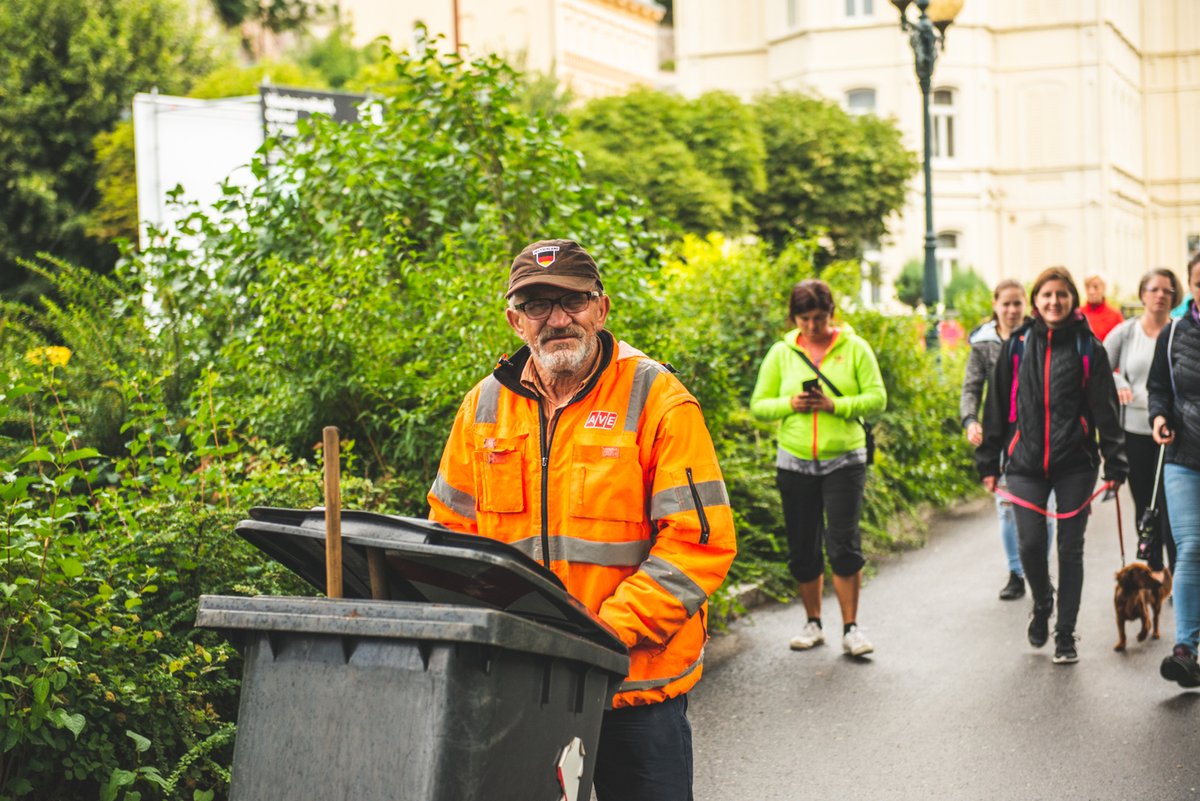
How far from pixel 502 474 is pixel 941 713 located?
13.5 feet

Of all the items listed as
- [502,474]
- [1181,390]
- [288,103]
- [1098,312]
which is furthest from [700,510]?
[288,103]

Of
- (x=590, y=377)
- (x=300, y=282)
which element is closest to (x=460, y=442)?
(x=590, y=377)

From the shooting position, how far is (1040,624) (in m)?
8.36

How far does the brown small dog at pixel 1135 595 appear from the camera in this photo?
26.8 feet

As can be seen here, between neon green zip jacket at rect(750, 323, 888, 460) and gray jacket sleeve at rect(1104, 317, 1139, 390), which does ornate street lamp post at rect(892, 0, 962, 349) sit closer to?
gray jacket sleeve at rect(1104, 317, 1139, 390)

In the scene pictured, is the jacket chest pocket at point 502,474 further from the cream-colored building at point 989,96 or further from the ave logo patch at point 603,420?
the cream-colored building at point 989,96

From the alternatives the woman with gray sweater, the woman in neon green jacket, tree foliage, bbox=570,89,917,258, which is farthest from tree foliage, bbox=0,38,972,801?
tree foliage, bbox=570,89,917,258

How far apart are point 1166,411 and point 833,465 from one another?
5.48 feet

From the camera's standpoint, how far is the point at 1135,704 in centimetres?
724

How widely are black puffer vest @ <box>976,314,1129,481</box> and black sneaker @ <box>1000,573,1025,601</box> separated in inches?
87.5

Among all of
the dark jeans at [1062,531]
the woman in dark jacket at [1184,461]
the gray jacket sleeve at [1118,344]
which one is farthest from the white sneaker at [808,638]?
the gray jacket sleeve at [1118,344]

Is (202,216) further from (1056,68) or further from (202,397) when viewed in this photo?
(1056,68)

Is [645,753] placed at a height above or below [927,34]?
below

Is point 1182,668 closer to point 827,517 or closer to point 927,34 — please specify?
point 827,517
